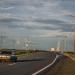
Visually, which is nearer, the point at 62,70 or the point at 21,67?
the point at 62,70

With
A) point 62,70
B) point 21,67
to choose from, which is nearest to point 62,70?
point 62,70

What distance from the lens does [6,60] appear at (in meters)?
61.4

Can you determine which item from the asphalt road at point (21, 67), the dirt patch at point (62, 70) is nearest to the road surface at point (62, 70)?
the dirt patch at point (62, 70)

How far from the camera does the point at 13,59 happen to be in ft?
203

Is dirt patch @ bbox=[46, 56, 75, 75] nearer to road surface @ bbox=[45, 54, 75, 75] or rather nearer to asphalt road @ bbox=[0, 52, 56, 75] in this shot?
road surface @ bbox=[45, 54, 75, 75]

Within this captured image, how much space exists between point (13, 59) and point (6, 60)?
129 centimetres

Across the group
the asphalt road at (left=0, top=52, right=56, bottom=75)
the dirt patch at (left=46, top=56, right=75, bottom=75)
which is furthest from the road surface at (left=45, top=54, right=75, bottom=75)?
the asphalt road at (left=0, top=52, right=56, bottom=75)

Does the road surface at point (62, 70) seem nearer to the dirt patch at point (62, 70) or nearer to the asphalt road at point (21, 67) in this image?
the dirt patch at point (62, 70)

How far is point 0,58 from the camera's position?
62.7 metres

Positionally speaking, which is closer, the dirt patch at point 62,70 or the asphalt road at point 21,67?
the asphalt road at point 21,67

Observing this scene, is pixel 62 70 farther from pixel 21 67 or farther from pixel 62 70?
pixel 21 67

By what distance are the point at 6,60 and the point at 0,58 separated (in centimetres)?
172

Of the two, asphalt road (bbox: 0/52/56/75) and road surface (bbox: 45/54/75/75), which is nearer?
asphalt road (bbox: 0/52/56/75)
